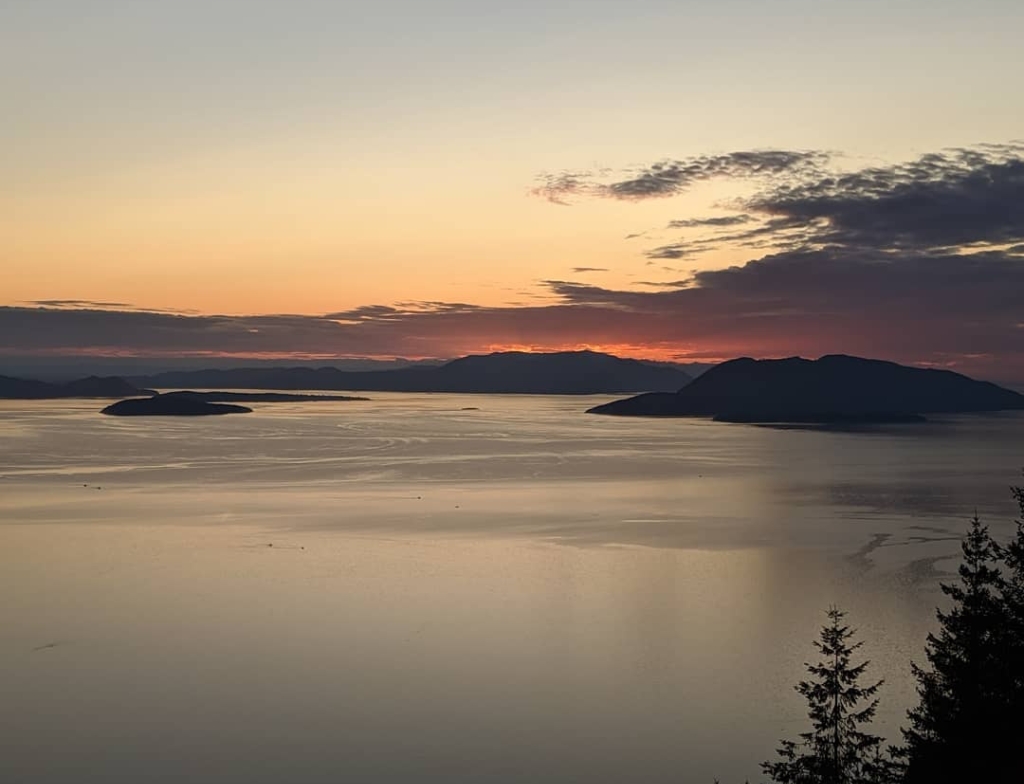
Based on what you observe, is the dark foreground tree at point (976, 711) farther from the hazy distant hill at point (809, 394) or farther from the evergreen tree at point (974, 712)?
the hazy distant hill at point (809, 394)

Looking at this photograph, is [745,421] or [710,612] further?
[745,421]

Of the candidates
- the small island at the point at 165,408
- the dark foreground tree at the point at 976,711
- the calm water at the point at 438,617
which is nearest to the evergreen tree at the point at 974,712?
the dark foreground tree at the point at 976,711

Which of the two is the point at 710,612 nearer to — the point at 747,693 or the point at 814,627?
the point at 814,627

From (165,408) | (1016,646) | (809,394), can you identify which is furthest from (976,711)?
(809,394)

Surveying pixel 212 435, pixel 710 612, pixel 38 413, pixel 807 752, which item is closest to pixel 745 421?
pixel 212 435

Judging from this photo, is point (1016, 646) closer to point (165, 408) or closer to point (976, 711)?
point (976, 711)

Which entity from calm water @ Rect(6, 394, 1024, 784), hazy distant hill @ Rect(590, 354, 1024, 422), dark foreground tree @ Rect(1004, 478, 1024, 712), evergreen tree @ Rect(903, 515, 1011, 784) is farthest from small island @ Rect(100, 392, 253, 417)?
dark foreground tree @ Rect(1004, 478, 1024, 712)
